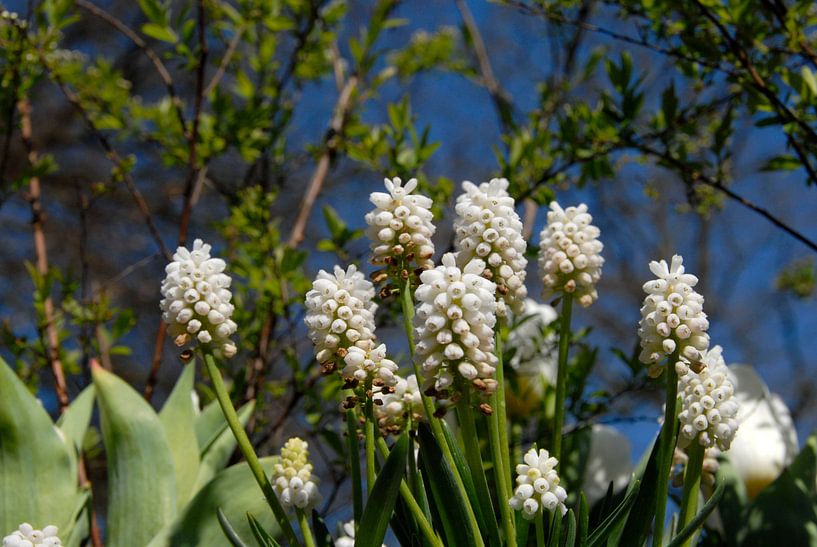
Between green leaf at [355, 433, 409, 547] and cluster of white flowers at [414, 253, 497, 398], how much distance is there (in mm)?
47

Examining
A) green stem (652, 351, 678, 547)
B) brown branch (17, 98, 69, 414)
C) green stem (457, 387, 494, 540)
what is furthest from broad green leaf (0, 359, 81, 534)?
green stem (652, 351, 678, 547)

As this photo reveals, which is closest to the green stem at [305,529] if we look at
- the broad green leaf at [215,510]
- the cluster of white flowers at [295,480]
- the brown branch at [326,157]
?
the cluster of white flowers at [295,480]

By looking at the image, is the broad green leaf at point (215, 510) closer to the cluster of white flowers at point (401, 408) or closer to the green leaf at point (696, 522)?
the cluster of white flowers at point (401, 408)

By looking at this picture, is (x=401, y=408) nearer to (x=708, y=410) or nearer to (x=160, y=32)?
(x=708, y=410)

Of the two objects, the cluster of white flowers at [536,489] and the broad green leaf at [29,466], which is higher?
the broad green leaf at [29,466]

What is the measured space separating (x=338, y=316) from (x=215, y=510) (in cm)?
26

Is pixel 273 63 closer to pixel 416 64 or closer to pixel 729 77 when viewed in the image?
pixel 416 64

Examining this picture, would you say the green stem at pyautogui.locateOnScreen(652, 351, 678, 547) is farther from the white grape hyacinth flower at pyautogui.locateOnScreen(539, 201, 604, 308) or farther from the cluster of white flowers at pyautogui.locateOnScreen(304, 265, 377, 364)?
the cluster of white flowers at pyautogui.locateOnScreen(304, 265, 377, 364)

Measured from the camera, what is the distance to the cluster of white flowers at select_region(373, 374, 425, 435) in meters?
0.70

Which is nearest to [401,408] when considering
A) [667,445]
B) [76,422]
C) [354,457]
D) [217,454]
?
[354,457]

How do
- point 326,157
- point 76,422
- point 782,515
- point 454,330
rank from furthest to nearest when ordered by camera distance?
point 326,157 → point 76,422 → point 782,515 → point 454,330

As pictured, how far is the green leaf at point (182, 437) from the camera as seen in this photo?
3.04ft

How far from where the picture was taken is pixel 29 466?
849 mm

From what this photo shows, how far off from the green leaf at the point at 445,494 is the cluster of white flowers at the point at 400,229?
119 mm
